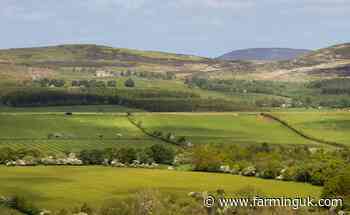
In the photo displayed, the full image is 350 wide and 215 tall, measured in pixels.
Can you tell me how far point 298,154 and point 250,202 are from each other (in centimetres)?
6531

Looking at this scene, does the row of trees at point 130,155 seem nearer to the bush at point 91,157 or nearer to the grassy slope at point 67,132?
the bush at point 91,157

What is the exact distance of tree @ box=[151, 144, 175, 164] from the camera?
155 metres

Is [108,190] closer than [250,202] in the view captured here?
No

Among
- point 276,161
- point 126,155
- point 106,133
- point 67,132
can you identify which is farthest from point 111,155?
point 67,132

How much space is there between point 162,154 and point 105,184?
38.5 m

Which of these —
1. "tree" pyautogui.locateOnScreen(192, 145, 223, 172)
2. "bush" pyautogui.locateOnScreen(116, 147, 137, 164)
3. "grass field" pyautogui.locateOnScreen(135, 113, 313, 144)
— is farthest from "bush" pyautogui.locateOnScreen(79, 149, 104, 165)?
"grass field" pyautogui.locateOnScreen(135, 113, 313, 144)

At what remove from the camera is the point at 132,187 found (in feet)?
381

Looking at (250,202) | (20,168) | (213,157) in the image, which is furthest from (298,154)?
(250,202)

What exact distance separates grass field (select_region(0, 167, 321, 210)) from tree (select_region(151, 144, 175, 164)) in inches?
533

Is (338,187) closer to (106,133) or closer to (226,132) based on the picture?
(106,133)

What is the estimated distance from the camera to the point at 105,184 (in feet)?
389

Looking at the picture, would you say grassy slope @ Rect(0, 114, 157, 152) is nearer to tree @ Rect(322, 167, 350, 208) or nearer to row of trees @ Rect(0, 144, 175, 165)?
row of trees @ Rect(0, 144, 175, 165)

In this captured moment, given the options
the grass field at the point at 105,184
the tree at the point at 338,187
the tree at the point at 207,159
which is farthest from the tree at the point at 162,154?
the tree at the point at 338,187

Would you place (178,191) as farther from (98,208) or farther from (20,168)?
(20,168)
